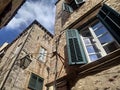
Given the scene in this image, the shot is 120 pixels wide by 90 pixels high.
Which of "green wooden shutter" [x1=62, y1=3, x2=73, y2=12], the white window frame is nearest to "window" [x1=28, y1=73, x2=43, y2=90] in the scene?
the white window frame

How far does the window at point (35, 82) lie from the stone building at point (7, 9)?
4943 millimetres

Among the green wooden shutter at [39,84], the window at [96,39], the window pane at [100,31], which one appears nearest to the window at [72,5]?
the window at [96,39]

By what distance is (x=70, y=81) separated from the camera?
182 inches

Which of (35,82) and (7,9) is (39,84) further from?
(7,9)

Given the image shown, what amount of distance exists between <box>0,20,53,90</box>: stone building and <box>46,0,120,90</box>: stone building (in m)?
3.17

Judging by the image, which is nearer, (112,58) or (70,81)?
(112,58)

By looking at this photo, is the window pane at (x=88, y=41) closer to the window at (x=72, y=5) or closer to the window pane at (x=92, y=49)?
the window pane at (x=92, y=49)

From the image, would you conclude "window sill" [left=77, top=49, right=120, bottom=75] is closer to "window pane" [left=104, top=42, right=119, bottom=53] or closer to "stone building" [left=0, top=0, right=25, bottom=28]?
"window pane" [left=104, top=42, right=119, bottom=53]

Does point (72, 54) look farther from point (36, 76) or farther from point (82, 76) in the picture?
point (36, 76)

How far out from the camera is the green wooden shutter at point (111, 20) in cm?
422

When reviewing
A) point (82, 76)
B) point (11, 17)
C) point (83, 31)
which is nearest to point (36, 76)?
point (11, 17)

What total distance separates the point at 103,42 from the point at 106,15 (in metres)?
0.93

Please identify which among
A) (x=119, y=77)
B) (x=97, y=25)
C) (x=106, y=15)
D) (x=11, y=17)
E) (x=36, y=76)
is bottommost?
(x=119, y=77)

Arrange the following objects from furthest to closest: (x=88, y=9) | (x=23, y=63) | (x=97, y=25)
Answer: (x=23, y=63)
(x=88, y=9)
(x=97, y=25)
